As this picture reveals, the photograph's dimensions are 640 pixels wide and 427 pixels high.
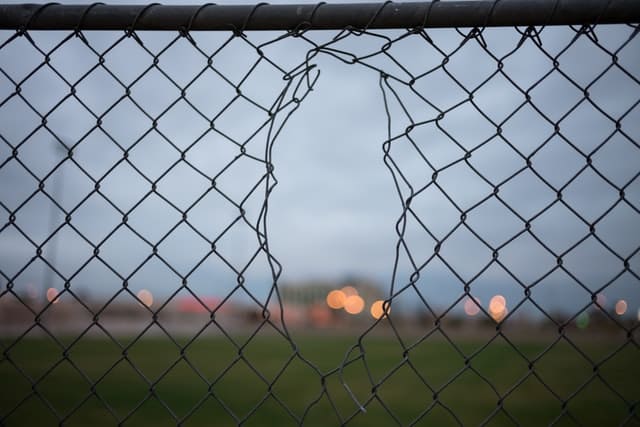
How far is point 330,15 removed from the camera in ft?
3.97

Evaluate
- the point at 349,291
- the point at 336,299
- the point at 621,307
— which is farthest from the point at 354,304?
the point at 621,307

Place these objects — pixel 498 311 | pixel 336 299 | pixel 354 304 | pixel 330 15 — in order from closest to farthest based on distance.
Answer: pixel 330 15, pixel 498 311, pixel 354 304, pixel 336 299

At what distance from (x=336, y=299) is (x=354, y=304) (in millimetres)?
3838

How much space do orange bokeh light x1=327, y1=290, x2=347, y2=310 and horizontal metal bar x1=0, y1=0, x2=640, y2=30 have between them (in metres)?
71.0

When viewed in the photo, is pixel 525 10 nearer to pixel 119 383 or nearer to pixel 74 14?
pixel 74 14

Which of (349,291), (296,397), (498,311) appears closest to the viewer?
(296,397)

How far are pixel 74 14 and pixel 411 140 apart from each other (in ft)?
3.45

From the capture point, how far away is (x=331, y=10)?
1209 mm

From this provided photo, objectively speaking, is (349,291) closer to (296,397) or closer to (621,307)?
(296,397)

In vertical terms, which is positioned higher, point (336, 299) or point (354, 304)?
point (336, 299)

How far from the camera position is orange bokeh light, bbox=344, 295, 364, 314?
67875 millimetres

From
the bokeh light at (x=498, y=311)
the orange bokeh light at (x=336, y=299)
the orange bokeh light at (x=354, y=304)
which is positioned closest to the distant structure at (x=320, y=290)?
the orange bokeh light at (x=336, y=299)

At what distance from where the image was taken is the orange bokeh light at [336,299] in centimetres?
7126

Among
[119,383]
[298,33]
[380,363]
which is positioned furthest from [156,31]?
[380,363]
